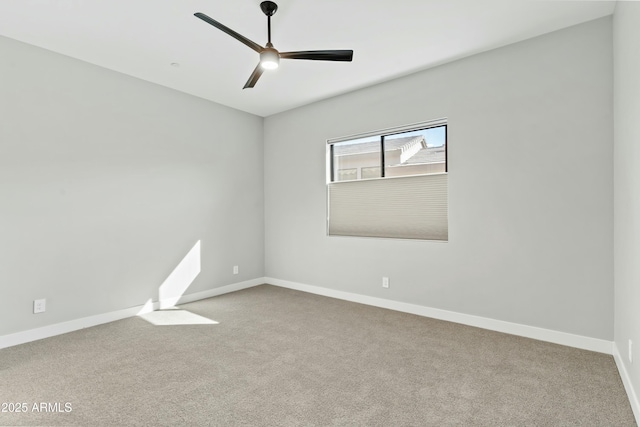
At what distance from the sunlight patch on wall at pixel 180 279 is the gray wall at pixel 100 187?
83 millimetres

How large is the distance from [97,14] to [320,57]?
181 cm

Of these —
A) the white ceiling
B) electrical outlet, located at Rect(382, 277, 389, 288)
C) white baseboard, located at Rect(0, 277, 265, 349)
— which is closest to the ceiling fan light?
the white ceiling

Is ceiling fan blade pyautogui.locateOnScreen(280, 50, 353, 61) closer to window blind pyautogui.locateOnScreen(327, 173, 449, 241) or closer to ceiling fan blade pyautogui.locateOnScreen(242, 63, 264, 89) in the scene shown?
ceiling fan blade pyautogui.locateOnScreen(242, 63, 264, 89)

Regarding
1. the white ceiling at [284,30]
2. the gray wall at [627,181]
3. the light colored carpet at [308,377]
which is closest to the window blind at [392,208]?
the light colored carpet at [308,377]

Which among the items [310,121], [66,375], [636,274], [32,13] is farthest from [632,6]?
[66,375]

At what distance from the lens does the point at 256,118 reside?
17.5ft

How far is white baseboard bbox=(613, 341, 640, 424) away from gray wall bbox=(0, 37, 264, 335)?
432cm

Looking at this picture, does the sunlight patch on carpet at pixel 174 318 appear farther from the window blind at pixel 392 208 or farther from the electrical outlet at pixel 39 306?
the window blind at pixel 392 208

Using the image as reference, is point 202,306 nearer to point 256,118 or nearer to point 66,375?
point 66,375

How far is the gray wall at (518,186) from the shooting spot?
2.76 metres

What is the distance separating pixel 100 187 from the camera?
3506mm

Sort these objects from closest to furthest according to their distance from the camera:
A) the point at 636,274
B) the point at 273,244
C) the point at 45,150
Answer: the point at 636,274, the point at 45,150, the point at 273,244

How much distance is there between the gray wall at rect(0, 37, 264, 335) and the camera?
2982 mm

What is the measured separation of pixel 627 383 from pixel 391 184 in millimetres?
2697
